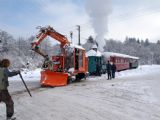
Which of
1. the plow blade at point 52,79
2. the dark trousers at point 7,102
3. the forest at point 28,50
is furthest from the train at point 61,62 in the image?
the forest at point 28,50

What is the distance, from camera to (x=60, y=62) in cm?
2498

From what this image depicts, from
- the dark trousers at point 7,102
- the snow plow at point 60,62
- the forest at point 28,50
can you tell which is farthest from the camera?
the forest at point 28,50

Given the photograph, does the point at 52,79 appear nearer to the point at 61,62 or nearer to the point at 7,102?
the point at 61,62

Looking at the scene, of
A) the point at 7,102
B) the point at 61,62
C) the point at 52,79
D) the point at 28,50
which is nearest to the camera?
the point at 7,102

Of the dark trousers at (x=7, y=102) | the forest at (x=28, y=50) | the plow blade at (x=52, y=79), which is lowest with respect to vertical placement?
the dark trousers at (x=7, y=102)

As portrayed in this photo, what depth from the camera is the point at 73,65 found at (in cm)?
2580

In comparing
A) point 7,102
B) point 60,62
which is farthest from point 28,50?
point 7,102

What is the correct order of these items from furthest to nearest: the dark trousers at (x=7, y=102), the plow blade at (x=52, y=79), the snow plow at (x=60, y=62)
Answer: the snow plow at (x=60, y=62) → the plow blade at (x=52, y=79) → the dark trousers at (x=7, y=102)

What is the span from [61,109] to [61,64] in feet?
41.3

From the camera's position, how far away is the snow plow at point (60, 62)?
2344cm

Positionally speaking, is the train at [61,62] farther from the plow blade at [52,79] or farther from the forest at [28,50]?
the forest at [28,50]

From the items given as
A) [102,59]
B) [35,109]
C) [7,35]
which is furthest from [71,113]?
[7,35]

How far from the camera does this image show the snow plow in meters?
23.4

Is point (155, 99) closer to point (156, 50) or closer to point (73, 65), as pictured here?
point (73, 65)
